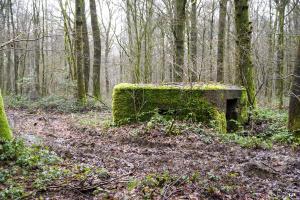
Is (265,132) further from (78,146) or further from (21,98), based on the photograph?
(21,98)

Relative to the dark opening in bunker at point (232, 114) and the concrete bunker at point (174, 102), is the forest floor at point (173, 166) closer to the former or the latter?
the concrete bunker at point (174, 102)

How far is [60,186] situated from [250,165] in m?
3.28

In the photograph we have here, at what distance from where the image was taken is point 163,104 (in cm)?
989

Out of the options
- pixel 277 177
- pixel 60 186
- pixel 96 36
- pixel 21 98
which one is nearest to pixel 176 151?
pixel 277 177

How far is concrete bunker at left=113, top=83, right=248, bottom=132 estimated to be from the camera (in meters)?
9.49

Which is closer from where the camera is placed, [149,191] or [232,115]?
[149,191]

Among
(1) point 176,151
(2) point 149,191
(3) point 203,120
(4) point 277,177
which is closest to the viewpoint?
(2) point 149,191

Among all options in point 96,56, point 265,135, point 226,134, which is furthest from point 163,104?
point 96,56

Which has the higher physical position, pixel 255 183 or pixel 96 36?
pixel 96 36

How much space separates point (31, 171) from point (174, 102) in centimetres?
553

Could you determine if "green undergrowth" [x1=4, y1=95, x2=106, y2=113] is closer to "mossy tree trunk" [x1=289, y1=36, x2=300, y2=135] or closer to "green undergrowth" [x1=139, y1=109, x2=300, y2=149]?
"green undergrowth" [x1=139, y1=109, x2=300, y2=149]

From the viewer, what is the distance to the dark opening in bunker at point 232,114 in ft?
37.1

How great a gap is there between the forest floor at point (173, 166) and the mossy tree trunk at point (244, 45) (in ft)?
13.1

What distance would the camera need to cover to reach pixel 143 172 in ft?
17.7
